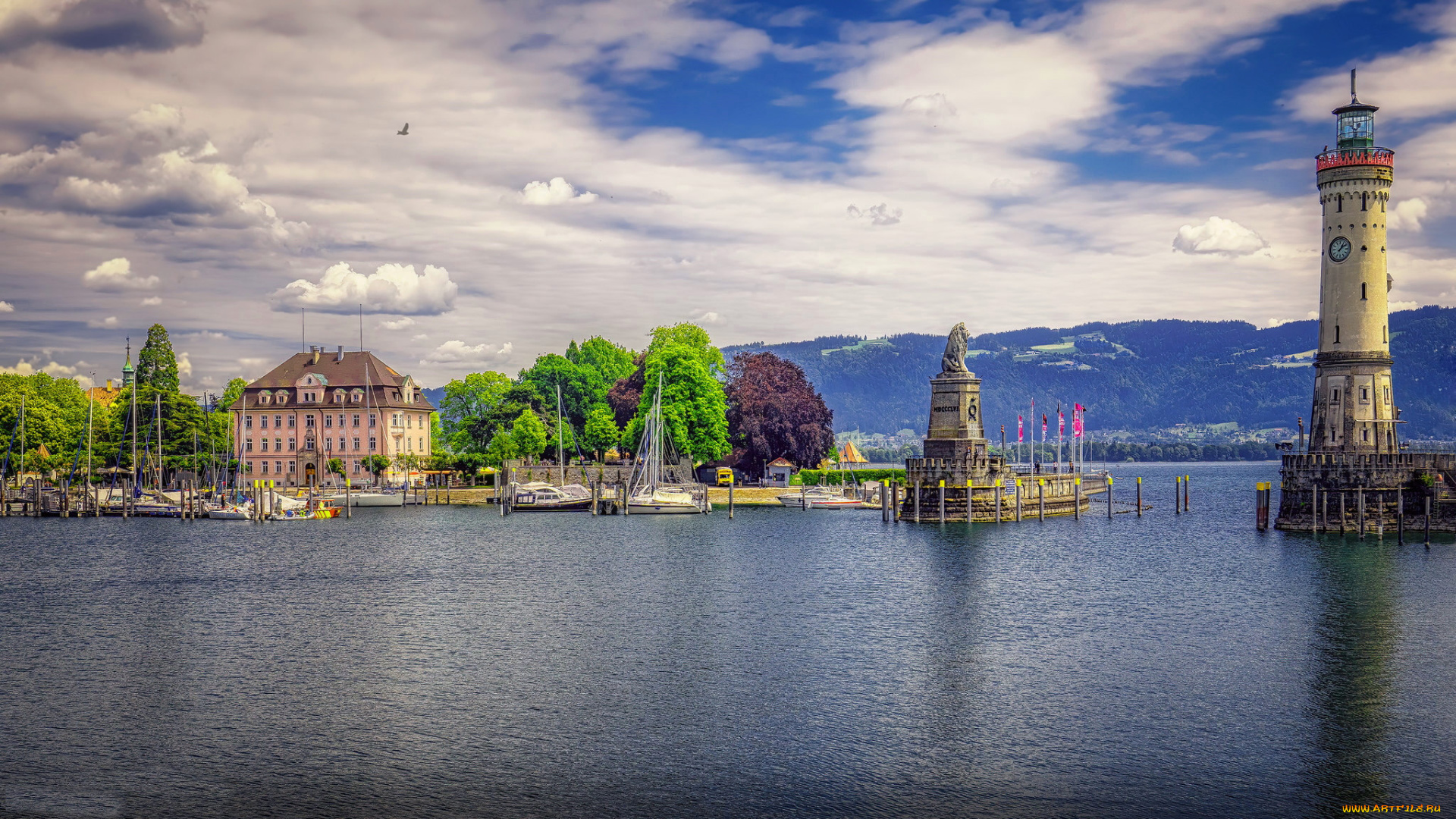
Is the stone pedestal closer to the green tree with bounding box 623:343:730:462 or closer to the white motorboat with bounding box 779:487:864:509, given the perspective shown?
the white motorboat with bounding box 779:487:864:509

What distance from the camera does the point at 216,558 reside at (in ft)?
220

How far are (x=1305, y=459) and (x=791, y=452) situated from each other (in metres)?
52.9

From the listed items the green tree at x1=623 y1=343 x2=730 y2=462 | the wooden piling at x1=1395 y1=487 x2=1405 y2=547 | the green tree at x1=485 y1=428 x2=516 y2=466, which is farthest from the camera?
the green tree at x1=485 y1=428 x2=516 y2=466

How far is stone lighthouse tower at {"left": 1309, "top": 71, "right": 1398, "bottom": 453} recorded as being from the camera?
68.3m

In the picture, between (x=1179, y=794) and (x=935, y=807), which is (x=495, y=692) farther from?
(x=1179, y=794)

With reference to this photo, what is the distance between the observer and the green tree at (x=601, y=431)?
11944 centimetres

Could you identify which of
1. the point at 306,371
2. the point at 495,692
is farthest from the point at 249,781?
the point at 306,371

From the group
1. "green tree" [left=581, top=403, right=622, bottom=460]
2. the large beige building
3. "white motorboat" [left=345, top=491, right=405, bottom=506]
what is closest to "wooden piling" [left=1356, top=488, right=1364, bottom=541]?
"green tree" [left=581, top=403, right=622, bottom=460]

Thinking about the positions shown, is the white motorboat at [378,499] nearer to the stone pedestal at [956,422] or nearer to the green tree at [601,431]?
the green tree at [601,431]

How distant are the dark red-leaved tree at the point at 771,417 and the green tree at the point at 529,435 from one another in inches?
760

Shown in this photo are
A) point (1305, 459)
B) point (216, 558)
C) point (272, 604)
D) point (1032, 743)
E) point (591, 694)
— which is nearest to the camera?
point (1032, 743)

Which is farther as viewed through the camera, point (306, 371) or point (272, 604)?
point (306, 371)

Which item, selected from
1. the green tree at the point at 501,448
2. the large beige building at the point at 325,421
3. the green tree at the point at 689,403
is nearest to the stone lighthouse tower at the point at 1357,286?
the green tree at the point at 689,403

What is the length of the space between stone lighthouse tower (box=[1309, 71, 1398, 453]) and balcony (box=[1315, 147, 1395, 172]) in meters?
0.05
